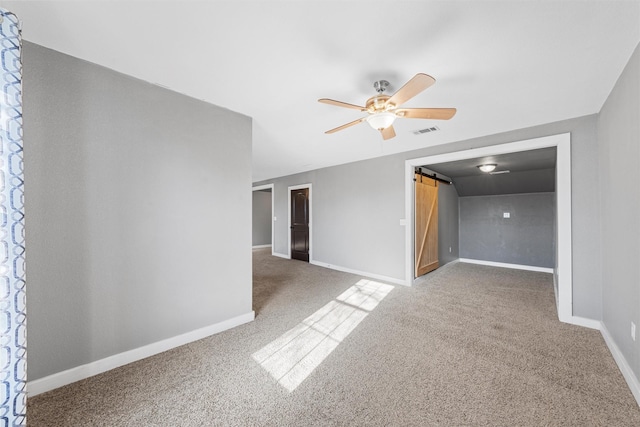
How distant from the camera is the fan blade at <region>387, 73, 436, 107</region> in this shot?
5.22 ft

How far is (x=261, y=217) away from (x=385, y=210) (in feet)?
18.9

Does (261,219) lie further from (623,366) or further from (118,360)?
(623,366)

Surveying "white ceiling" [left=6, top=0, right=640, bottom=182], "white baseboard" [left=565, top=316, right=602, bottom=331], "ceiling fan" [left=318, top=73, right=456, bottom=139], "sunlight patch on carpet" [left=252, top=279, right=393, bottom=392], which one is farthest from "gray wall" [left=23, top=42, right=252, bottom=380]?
"white baseboard" [left=565, top=316, right=602, bottom=331]

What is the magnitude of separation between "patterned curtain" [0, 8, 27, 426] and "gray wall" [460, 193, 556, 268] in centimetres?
761

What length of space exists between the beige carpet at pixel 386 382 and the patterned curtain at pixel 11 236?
1.18 ft

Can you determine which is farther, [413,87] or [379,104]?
[379,104]

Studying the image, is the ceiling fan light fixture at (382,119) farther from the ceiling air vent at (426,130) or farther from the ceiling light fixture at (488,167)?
the ceiling light fixture at (488,167)

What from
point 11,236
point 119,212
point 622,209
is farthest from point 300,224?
point 622,209

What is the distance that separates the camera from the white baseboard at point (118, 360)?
175 centimetres

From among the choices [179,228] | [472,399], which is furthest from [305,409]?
[179,228]

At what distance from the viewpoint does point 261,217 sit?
9.30 metres

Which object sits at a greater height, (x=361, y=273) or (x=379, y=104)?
(x=379, y=104)

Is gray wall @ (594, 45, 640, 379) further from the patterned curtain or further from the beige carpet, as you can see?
the patterned curtain

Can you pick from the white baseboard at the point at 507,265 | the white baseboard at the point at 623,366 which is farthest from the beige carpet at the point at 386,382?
the white baseboard at the point at 507,265
